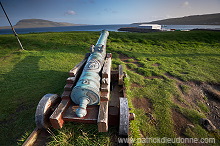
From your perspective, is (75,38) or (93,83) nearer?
(93,83)

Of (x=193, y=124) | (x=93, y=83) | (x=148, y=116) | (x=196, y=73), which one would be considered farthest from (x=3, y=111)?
(x=196, y=73)

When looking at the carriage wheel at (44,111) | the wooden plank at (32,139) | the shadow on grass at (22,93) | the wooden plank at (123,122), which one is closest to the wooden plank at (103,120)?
the wooden plank at (123,122)

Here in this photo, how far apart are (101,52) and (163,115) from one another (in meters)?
2.94

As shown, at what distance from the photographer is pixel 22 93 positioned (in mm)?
4781

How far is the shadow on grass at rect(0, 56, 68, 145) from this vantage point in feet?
10.6

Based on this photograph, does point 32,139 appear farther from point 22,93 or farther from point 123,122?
point 22,93

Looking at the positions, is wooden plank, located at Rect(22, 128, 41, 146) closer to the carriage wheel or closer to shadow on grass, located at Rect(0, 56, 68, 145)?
the carriage wheel

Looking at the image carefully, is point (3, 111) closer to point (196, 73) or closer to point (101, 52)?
point (101, 52)

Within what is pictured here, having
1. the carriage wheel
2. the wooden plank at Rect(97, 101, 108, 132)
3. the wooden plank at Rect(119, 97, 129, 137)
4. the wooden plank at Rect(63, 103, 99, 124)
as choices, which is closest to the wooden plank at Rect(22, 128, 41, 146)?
the carriage wheel

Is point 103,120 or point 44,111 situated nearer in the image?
point 103,120

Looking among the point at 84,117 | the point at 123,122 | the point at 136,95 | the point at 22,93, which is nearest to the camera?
the point at 123,122

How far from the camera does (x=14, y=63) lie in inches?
318

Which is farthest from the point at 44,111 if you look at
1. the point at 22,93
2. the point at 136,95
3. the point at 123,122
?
the point at 136,95

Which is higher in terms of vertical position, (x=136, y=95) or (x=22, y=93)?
(x=22, y=93)
